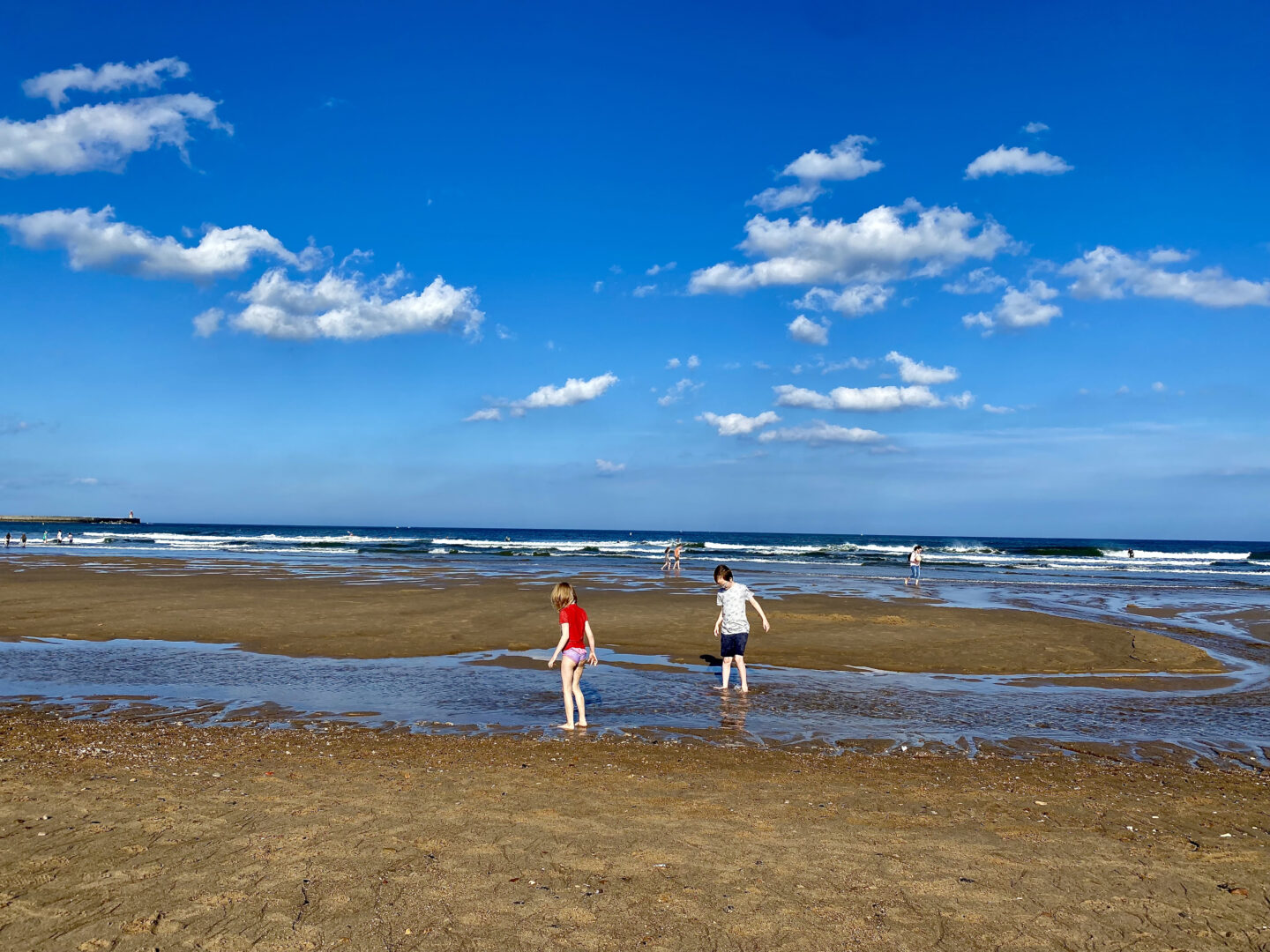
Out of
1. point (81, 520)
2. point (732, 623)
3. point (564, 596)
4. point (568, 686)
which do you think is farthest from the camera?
point (81, 520)

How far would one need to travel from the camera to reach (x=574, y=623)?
34.6ft

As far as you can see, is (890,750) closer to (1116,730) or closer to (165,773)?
(1116,730)

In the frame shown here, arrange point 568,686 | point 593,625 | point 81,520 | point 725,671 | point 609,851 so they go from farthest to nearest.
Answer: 1. point 81,520
2. point 593,625
3. point 725,671
4. point 568,686
5. point 609,851

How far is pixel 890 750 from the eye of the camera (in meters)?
9.30

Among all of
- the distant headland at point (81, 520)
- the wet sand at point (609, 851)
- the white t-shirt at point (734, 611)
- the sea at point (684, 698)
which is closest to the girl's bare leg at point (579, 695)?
the sea at point (684, 698)

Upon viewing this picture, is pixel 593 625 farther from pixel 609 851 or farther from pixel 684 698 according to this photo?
pixel 609 851

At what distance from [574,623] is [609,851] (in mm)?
4657

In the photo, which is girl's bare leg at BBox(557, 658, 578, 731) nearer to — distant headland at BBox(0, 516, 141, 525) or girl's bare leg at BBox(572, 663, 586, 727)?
girl's bare leg at BBox(572, 663, 586, 727)

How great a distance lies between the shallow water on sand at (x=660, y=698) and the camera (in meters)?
10.2

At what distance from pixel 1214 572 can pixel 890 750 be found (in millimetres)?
56032

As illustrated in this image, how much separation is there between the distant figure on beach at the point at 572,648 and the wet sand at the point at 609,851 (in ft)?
4.58

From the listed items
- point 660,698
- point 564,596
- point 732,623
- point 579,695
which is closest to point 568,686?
point 579,695

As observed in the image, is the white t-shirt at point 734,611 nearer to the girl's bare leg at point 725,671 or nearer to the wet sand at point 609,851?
the girl's bare leg at point 725,671

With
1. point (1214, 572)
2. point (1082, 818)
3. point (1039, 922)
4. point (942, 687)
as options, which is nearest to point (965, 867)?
point (1039, 922)
